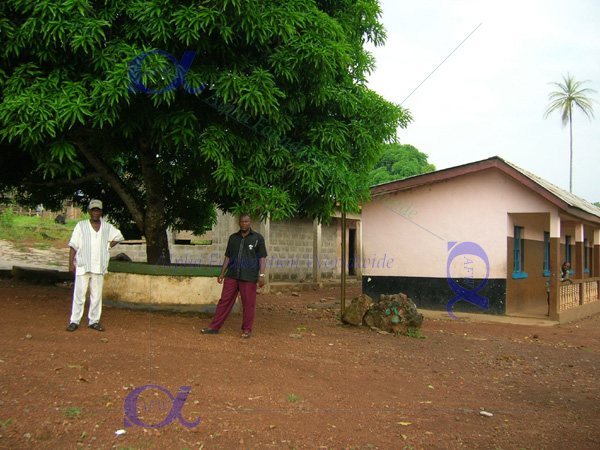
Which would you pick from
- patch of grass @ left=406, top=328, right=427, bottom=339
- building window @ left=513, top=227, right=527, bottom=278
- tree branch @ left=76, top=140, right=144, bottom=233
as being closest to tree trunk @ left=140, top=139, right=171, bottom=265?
tree branch @ left=76, top=140, right=144, bottom=233

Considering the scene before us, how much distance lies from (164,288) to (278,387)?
3763mm

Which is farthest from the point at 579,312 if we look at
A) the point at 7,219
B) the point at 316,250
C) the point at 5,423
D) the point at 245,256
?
the point at 7,219

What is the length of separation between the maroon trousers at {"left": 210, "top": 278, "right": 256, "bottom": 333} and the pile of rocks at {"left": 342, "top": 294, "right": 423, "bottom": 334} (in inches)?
101

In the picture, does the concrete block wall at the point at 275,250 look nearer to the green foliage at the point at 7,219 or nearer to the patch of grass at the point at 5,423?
the green foliage at the point at 7,219

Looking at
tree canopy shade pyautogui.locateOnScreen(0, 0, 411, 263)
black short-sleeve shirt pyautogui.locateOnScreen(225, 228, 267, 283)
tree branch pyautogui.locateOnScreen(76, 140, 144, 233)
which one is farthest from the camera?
tree branch pyautogui.locateOnScreen(76, 140, 144, 233)

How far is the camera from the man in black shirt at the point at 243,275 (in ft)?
24.1

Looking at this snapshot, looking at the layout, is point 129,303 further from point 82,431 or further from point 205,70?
point 82,431

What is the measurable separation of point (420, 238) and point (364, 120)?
4.73 m

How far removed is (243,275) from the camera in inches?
288

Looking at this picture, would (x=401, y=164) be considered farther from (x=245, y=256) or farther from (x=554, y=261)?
(x=245, y=256)

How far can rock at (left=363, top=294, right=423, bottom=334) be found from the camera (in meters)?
8.97

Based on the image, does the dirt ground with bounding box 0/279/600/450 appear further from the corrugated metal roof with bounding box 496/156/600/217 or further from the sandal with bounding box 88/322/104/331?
the corrugated metal roof with bounding box 496/156/600/217

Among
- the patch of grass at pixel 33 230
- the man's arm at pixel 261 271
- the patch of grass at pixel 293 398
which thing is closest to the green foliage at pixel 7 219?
the patch of grass at pixel 33 230

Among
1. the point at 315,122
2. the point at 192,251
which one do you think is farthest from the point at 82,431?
the point at 192,251
